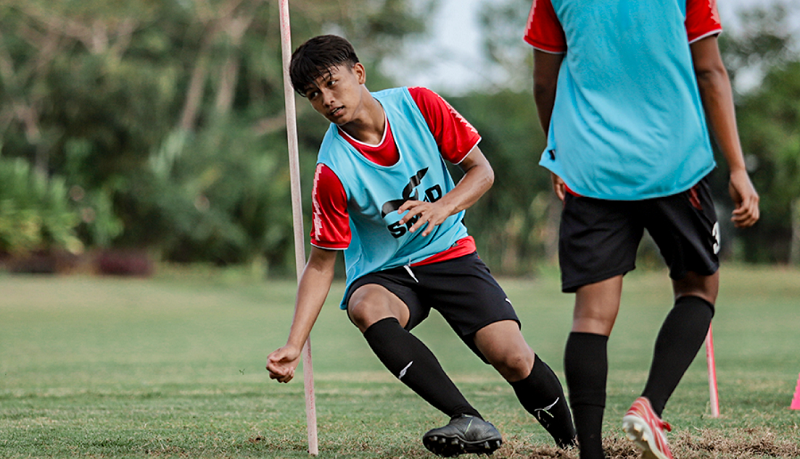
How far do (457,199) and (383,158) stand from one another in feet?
1.27

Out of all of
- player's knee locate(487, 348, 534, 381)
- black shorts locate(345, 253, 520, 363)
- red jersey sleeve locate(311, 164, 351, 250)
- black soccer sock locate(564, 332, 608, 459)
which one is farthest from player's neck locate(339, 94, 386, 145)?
black soccer sock locate(564, 332, 608, 459)

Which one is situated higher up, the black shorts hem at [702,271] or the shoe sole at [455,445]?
the black shorts hem at [702,271]

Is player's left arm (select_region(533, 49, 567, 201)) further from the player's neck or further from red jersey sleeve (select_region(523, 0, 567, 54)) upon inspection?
the player's neck

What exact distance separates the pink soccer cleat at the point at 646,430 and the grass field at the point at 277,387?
748 mm

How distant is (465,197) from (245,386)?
3740 mm

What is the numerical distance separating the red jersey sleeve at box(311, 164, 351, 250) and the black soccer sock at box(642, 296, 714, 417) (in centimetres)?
137

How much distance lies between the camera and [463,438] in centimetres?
348

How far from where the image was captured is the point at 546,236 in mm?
35719

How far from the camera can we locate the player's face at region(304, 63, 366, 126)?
11.8 ft

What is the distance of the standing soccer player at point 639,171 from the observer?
288 cm

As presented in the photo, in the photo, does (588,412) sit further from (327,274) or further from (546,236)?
(546,236)

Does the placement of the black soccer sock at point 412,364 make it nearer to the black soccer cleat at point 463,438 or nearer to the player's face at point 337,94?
the black soccer cleat at point 463,438

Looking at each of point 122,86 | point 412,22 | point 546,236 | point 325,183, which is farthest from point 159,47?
point 325,183

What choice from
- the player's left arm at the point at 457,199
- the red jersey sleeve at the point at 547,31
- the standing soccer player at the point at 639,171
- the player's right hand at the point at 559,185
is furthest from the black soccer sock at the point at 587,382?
the red jersey sleeve at the point at 547,31
